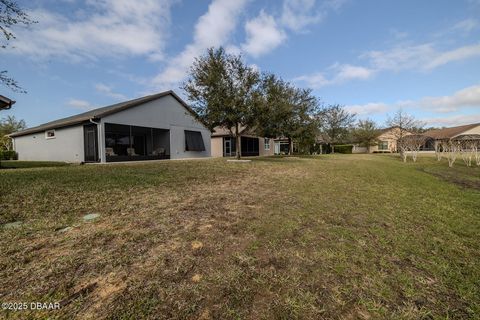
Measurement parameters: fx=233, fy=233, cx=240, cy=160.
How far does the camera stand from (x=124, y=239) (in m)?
2.99

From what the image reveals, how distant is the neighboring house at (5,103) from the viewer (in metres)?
9.43

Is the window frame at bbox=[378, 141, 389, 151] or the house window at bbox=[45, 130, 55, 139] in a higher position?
the house window at bbox=[45, 130, 55, 139]

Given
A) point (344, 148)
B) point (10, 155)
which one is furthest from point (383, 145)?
point (10, 155)

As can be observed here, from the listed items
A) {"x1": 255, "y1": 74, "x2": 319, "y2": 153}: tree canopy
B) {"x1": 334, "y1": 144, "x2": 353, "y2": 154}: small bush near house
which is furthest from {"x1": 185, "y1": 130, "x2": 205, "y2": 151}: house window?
{"x1": 334, "y1": 144, "x2": 353, "y2": 154}: small bush near house

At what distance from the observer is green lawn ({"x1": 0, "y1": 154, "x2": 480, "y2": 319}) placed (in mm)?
1938

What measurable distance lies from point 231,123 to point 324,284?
470 inches

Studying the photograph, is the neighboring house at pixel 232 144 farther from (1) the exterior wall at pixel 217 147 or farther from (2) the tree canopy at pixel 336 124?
(2) the tree canopy at pixel 336 124

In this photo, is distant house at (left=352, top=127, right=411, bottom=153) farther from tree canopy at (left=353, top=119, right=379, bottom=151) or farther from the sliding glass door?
the sliding glass door

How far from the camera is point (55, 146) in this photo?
16250 millimetres

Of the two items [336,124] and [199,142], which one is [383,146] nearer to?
[336,124]

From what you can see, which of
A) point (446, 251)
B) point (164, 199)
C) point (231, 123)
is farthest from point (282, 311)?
point (231, 123)

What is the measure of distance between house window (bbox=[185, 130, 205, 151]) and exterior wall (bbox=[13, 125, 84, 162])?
7.71 metres

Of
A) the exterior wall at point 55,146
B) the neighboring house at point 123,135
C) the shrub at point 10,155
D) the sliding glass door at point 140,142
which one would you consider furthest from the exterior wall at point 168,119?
the shrub at point 10,155

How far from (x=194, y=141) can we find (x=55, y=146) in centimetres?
994
